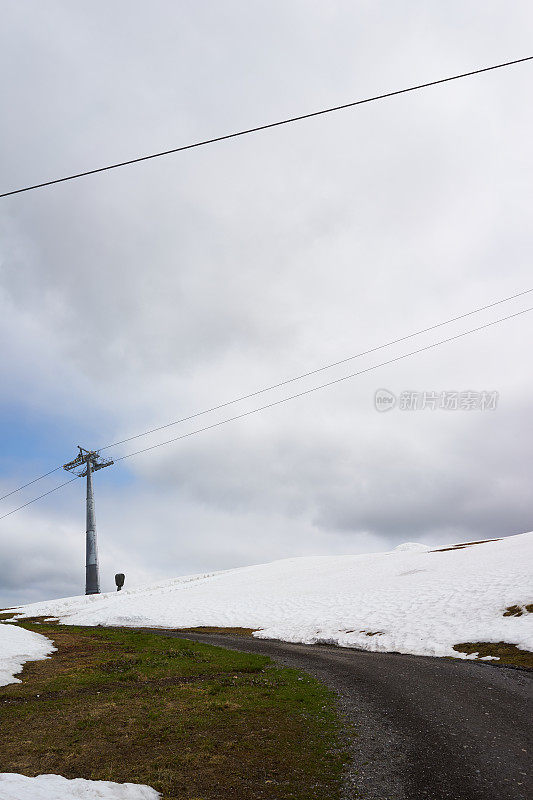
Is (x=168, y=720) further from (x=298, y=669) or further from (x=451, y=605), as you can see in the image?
(x=451, y=605)

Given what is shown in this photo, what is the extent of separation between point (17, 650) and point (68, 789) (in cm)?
2060

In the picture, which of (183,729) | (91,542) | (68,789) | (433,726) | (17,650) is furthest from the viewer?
(91,542)

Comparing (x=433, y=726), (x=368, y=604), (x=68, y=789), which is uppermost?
(x=68, y=789)

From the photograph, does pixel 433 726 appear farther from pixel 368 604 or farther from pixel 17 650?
pixel 368 604

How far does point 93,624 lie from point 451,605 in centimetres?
3342

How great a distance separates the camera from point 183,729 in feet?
38.8

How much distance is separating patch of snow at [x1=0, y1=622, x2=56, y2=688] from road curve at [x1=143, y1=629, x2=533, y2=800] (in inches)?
458

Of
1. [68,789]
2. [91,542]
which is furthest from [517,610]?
[91,542]

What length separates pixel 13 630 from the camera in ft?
104

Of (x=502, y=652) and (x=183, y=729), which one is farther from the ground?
(x=183, y=729)

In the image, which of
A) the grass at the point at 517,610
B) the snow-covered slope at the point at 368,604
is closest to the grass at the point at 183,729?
the snow-covered slope at the point at 368,604

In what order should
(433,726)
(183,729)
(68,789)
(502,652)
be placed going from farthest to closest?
(502,652)
(183,729)
(433,726)
(68,789)

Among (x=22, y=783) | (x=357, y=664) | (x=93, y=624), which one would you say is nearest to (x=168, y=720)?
(x=22, y=783)

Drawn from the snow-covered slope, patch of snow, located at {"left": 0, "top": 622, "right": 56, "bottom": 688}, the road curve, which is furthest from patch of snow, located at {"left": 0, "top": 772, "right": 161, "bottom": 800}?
the snow-covered slope
